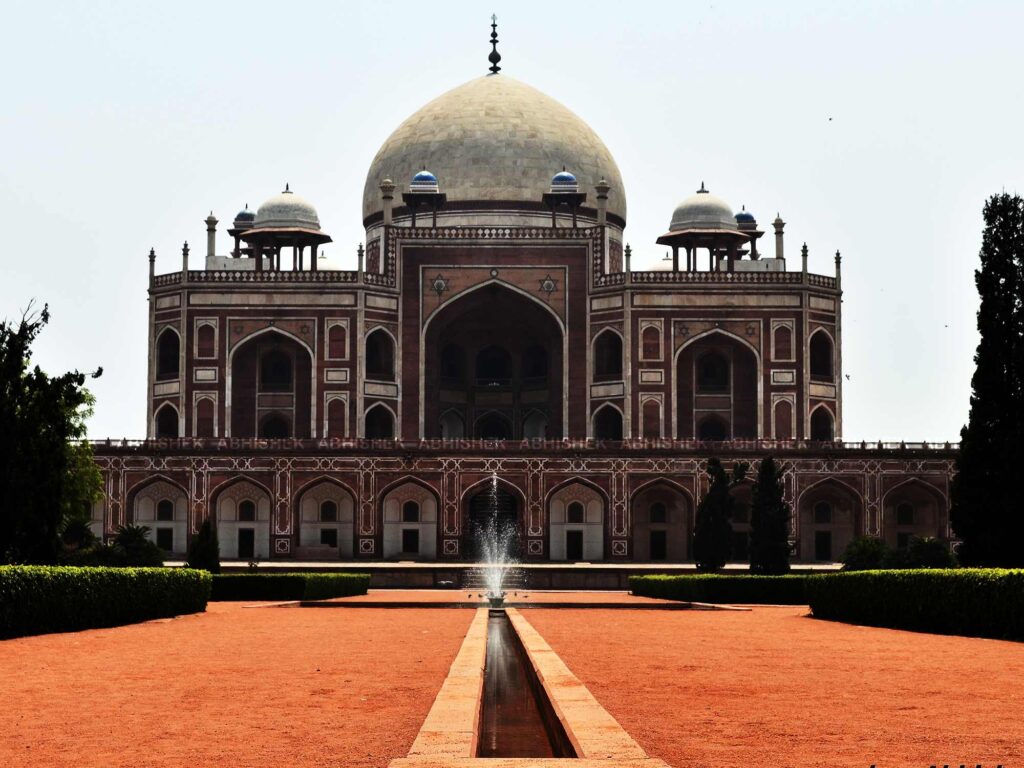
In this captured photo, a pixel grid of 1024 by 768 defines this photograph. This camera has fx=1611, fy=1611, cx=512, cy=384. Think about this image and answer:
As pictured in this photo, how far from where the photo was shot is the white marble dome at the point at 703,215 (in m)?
51.6

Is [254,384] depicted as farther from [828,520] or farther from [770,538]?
[770,538]

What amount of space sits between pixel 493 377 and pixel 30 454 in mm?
35589

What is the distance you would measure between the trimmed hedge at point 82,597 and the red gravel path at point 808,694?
492cm

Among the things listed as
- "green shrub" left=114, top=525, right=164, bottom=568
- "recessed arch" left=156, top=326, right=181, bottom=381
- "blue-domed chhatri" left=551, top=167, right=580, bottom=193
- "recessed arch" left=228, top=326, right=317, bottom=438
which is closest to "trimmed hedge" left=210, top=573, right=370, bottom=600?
"green shrub" left=114, top=525, right=164, bottom=568

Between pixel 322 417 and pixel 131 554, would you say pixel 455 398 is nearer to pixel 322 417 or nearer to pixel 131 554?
pixel 322 417

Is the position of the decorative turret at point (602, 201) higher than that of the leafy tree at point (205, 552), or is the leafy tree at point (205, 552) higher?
the decorative turret at point (602, 201)

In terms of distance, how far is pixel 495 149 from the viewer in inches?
2121

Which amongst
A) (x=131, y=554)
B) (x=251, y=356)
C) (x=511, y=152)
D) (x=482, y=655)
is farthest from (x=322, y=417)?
(x=482, y=655)

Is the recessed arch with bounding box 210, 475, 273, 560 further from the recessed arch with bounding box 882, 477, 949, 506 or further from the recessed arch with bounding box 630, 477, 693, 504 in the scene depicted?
the recessed arch with bounding box 882, 477, 949, 506

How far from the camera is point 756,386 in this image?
48.9 m

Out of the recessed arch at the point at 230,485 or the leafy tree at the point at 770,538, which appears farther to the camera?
the recessed arch at the point at 230,485

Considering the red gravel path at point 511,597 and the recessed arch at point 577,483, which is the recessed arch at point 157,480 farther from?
the red gravel path at point 511,597

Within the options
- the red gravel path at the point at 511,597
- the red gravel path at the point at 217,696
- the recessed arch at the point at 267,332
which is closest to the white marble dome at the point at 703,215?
the recessed arch at the point at 267,332

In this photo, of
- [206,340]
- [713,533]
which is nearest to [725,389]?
[206,340]
